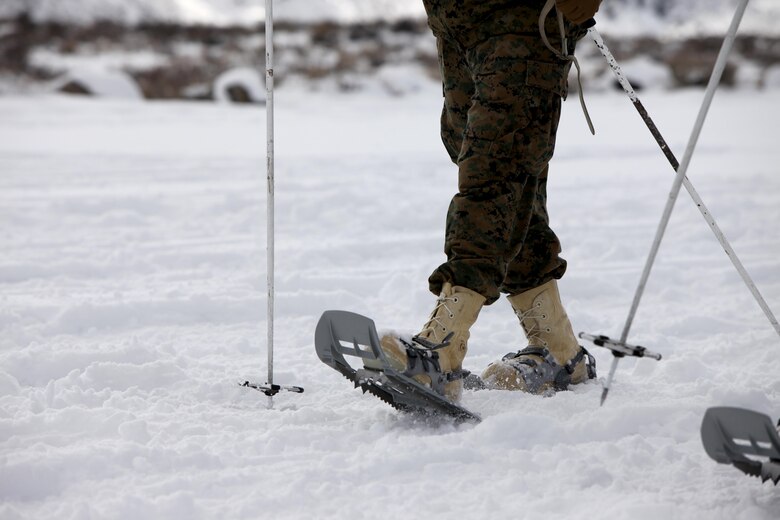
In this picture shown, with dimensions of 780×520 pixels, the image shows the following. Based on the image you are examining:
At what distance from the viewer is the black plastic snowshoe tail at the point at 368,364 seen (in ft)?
5.84

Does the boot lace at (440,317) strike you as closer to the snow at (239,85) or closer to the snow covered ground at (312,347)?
the snow covered ground at (312,347)

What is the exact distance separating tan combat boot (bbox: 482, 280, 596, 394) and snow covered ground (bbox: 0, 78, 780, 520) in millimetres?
113

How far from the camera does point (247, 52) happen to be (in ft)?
69.2

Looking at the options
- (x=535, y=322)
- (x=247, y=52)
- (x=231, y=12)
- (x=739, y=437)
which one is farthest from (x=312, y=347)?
(x=231, y=12)

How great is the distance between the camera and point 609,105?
14.5 m

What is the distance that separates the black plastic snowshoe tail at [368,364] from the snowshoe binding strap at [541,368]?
369mm

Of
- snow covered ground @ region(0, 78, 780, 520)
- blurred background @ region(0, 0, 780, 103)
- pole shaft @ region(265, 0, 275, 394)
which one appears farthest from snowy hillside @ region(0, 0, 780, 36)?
pole shaft @ region(265, 0, 275, 394)

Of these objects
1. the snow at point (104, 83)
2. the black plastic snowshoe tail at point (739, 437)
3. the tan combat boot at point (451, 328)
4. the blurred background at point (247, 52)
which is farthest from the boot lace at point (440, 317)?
the snow at point (104, 83)

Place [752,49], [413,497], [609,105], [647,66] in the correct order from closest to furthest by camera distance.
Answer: [413,497] → [609,105] → [647,66] → [752,49]

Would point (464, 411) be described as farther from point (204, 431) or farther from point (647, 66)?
point (647, 66)

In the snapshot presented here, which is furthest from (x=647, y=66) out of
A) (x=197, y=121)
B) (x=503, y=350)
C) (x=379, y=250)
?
(x=503, y=350)

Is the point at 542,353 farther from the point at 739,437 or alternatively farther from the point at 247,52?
the point at 247,52

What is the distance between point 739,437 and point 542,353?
2.76 ft

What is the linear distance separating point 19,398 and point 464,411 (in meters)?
1.11
